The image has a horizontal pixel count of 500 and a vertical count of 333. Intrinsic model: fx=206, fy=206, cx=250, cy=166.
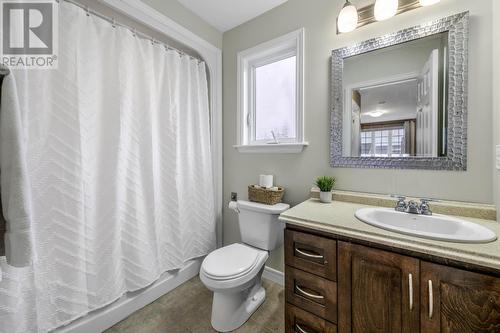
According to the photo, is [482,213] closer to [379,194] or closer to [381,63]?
[379,194]

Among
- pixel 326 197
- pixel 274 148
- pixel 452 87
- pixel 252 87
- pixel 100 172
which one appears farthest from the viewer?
pixel 252 87

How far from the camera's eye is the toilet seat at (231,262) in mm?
1279

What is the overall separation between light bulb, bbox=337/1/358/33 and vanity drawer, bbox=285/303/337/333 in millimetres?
1728

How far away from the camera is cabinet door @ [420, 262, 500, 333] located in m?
0.68

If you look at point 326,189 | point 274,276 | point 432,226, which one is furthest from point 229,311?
point 432,226

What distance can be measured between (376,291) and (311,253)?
30 centimetres

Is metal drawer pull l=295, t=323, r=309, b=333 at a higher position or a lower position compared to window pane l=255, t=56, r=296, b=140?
lower

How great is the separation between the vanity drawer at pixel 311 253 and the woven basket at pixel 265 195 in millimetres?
537

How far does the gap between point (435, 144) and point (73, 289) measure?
225 centimetres

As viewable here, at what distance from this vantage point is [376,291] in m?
0.87

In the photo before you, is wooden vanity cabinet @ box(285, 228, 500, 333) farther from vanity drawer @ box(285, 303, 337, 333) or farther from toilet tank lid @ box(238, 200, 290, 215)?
toilet tank lid @ box(238, 200, 290, 215)

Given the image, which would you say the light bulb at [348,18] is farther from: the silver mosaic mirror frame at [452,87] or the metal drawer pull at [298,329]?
the metal drawer pull at [298,329]

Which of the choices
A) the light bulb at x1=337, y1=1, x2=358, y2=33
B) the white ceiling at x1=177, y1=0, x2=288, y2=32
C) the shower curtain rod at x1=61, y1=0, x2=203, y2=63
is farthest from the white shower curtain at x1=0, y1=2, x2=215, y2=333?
the light bulb at x1=337, y1=1, x2=358, y2=33

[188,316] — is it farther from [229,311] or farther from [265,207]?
[265,207]
